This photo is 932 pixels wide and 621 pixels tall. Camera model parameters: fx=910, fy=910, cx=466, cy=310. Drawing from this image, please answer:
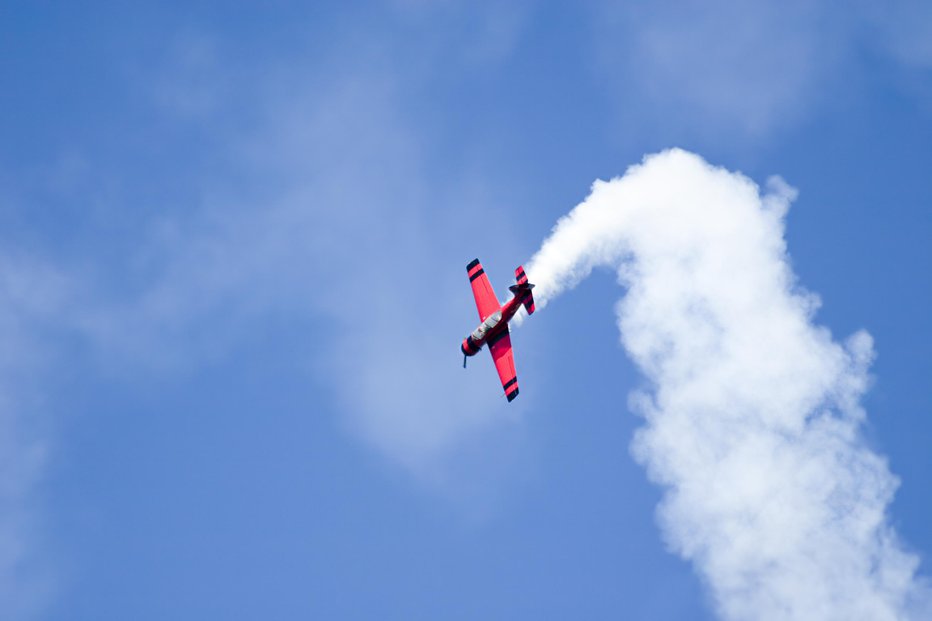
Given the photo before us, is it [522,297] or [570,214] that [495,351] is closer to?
[522,297]

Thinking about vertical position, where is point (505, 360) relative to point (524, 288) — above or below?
below

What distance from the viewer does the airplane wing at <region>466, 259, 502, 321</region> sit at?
267 feet

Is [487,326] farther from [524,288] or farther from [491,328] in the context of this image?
[524,288]

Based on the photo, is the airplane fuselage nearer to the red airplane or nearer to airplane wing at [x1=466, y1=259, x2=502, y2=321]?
the red airplane

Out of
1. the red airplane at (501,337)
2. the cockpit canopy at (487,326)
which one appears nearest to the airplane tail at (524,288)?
the red airplane at (501,337)

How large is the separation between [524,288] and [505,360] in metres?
7.03

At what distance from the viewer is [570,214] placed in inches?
3034

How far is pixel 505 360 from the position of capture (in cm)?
7938

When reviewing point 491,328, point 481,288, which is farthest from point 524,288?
point 481,288

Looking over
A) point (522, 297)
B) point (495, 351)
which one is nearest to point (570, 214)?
point (522, 297)

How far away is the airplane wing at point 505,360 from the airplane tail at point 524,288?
3.20m

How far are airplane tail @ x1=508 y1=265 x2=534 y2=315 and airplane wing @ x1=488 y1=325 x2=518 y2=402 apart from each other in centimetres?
320

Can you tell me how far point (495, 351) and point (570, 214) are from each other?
1356 cm

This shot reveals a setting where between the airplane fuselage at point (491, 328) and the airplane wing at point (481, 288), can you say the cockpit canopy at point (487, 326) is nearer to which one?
the airplane fuselage at point (491, 328)
